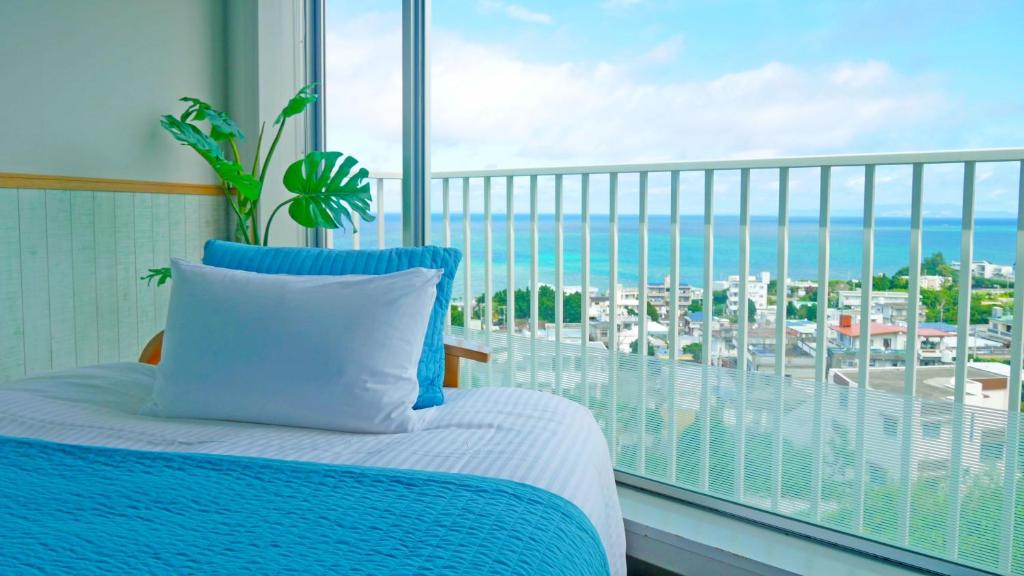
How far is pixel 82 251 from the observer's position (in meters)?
2.72

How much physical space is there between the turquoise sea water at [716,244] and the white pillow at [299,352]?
1099 millimetres

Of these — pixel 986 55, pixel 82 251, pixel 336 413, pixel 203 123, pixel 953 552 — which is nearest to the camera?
pixel 336 413

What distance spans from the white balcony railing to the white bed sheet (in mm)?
627

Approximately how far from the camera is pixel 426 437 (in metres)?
1.46

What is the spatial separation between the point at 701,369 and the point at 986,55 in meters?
1.40

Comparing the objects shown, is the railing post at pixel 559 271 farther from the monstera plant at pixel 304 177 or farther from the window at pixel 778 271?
the monstera plant at pixel 304 177

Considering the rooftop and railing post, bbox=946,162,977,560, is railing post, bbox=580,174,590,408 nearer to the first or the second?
the rooftop

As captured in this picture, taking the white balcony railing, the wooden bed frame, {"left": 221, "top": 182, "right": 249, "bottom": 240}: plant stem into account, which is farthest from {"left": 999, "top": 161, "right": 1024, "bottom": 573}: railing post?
{"left": 221, "top": 182, "right": 249, "bottom": 240}: plant stem

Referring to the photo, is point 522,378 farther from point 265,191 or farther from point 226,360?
point 265,191

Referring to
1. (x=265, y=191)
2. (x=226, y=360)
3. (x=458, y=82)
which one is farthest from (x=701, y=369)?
(x=458, y=82)

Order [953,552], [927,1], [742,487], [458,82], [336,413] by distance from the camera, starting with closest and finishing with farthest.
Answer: [336,413], [953,552], [742,487], [927,1], [458,82]

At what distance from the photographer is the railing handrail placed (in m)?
1.75

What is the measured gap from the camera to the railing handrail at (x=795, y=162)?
5.74 feet

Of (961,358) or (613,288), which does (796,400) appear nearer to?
(961,358)
